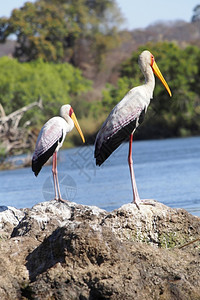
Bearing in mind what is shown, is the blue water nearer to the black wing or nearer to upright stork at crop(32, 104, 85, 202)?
upright stork at crop(32, 104, 85, 202)

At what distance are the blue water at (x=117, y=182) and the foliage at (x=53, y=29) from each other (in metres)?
30.8

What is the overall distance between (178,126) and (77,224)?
124 ft

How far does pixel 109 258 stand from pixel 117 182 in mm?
14019

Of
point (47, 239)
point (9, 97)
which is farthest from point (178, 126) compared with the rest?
point (47, 239)

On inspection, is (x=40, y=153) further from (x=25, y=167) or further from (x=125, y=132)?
(x=25, y=167)

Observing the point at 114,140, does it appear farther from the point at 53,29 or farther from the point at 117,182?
the point at 53,29

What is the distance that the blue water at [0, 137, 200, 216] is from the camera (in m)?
14.8

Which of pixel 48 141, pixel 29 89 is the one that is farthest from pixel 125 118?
pixel 29 89

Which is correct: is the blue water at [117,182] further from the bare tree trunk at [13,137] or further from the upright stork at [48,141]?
the upright stork at [48,141]

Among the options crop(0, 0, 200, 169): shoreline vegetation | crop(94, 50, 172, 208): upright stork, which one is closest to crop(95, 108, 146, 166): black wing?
crop(94, 50, 172, 208): upright stork

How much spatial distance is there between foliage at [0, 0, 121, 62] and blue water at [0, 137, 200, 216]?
30803 millimetres

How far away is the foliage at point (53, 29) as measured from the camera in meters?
60.4

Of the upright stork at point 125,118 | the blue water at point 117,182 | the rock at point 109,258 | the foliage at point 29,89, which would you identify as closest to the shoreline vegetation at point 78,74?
the foliage at point 29,89

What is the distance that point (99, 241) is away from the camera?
264 inches
